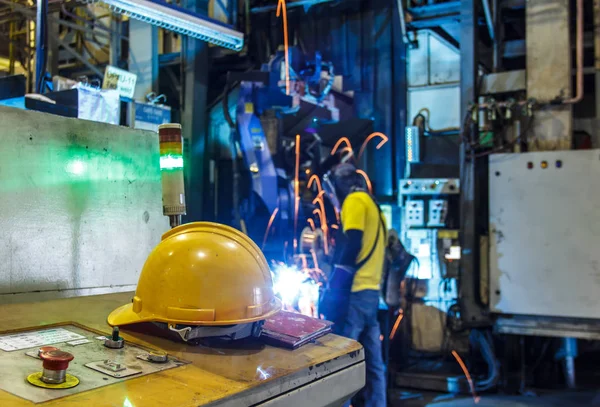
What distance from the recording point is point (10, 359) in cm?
136

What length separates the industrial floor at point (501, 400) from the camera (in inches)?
173

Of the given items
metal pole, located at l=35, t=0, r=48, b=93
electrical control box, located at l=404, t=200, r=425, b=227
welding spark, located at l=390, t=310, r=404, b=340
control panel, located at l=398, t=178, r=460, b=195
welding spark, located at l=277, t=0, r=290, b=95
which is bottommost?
welding spark, located at l=390, t=310, r=404, b=340

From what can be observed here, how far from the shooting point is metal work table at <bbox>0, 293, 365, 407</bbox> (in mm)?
1236

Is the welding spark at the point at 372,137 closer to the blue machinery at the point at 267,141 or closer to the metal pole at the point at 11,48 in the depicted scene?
Answer: the blue machinery at the point at 267,141

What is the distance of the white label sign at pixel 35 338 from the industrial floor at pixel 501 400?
3517 millimetres

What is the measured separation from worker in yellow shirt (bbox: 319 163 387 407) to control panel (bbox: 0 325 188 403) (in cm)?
249

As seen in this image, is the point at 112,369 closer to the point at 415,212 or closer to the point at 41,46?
the point at 41,46

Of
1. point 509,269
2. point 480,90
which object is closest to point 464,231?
point 509,269

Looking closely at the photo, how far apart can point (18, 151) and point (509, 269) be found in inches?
137

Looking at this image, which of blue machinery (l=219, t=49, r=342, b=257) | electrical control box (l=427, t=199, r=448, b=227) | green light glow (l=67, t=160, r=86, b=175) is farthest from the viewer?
blue machinery (l=219, t=49, r=342, b=257)

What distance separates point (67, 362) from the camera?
125cm

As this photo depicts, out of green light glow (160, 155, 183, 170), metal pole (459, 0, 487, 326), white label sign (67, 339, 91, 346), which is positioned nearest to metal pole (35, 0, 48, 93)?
green light glow (160, 155, 183, 170)

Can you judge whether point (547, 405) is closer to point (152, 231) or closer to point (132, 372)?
point (152, 231)

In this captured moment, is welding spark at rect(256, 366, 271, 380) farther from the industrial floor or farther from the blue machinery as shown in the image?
the blue machinery
